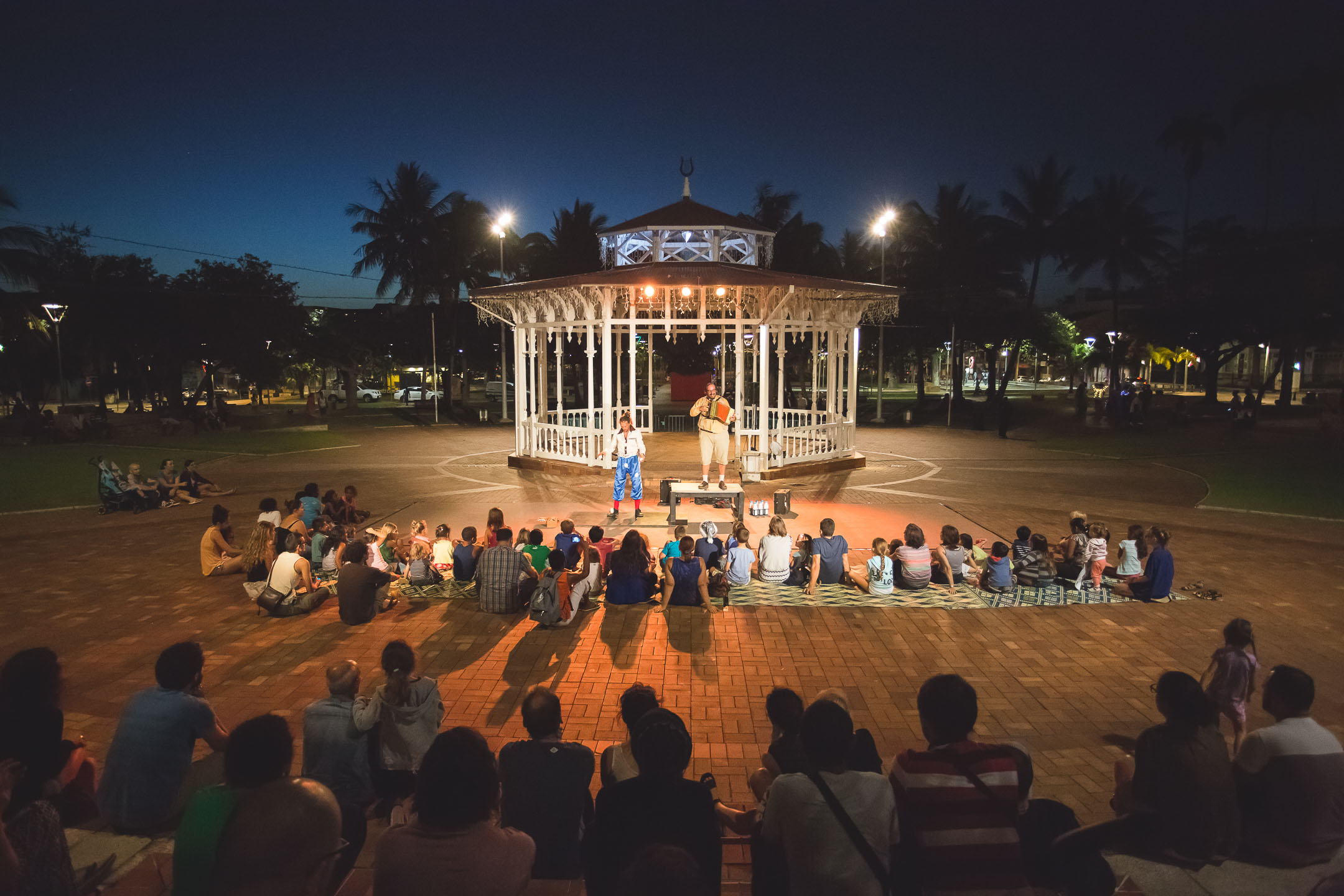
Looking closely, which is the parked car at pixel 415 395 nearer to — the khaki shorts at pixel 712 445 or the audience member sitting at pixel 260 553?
the khaki shorts at pixel 712 445

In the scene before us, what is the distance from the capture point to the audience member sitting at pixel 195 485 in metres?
14.9

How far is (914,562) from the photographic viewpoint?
880 cm

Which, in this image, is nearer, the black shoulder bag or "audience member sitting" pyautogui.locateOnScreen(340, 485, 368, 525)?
the black shoulder bag

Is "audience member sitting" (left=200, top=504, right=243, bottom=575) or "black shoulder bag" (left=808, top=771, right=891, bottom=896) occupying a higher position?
"black shoulder bag" (left=808, top=771, right=891, bottom=896)

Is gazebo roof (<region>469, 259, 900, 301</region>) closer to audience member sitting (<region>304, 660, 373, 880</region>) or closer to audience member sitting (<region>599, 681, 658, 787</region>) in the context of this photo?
audience member sitting (<region>304, 660, 373, 880</region>)

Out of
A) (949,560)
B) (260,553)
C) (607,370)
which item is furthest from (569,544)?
(607,370)

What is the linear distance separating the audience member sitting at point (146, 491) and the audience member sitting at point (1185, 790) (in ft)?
50.2

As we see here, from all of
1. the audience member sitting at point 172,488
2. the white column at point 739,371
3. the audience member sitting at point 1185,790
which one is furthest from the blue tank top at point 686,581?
the audience member sitting at point 172,488

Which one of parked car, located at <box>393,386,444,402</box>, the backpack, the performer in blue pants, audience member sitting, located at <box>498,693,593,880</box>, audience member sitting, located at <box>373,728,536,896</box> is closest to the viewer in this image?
audience member sitting, located at <box>373,728,536,896</box>

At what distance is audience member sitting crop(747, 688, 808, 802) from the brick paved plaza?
94 cm

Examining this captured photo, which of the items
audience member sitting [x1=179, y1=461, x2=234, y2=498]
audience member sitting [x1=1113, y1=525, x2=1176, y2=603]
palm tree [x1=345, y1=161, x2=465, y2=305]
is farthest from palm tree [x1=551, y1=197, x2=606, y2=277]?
audience member sitting [x1=1113, y1=525, x2=1176, y2=603]

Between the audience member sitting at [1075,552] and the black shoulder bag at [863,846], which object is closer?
the black shoulder bag at [863,846]

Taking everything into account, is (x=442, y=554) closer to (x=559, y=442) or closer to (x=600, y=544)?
(x=600, y=544)

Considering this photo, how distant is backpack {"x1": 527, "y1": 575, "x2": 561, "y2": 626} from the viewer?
24.6ft
